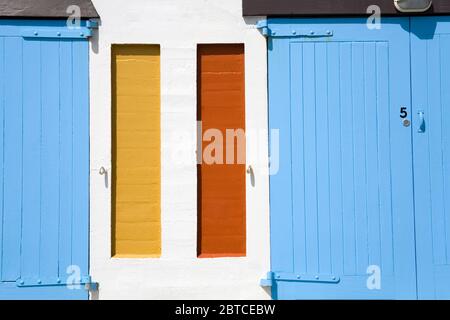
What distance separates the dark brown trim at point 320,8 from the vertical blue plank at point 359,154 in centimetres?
28

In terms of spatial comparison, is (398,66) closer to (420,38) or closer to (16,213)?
(420,38)

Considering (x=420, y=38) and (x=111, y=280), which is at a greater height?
(x=420, y=38)

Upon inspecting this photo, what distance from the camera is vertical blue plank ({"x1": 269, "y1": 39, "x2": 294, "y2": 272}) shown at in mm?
3885

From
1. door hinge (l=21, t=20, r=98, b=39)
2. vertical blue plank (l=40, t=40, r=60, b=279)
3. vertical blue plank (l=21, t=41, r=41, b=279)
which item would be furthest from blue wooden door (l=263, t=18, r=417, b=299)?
vertical blue plank (l=21, t=41, r=41, b=279)

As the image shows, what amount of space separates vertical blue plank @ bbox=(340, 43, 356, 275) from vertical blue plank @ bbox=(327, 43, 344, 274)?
0.03m

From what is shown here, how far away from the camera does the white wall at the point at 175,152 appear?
3.88m

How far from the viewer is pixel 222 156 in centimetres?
395

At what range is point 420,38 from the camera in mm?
3902

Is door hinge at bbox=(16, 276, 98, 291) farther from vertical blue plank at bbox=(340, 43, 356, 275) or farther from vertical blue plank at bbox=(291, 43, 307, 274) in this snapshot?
vertical blue plank at bbox=(340, 43, 356, 275)

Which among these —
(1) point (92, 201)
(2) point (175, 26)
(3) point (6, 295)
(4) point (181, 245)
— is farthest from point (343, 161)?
(3) point (6, 295)

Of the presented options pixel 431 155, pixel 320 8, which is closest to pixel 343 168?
pixel 431 155

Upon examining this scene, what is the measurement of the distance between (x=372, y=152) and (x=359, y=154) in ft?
0.33

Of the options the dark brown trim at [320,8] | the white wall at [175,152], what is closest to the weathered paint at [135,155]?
the white wall at [175,152]

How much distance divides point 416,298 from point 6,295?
3.14m
